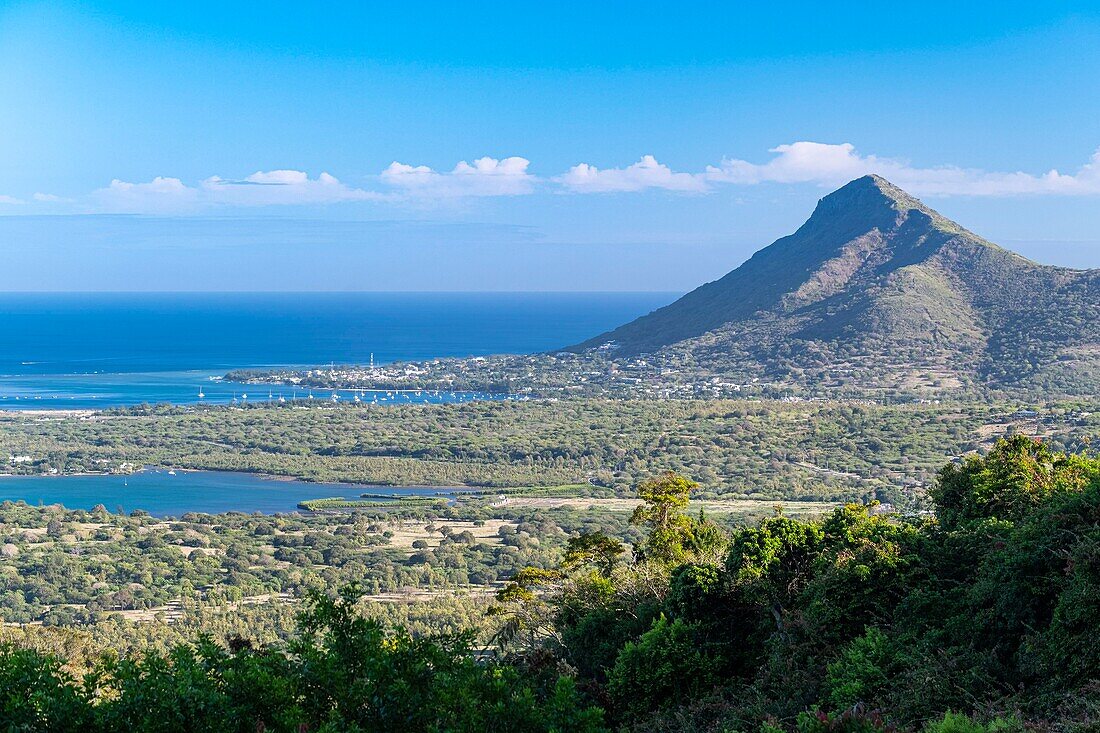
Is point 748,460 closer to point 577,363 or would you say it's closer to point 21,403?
point 577,363

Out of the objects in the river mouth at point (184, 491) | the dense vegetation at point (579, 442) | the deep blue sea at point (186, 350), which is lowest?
the river mouth at point (184, 491)

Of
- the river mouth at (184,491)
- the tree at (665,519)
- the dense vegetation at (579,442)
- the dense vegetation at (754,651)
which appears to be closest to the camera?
the dense vegetation at (754,651)

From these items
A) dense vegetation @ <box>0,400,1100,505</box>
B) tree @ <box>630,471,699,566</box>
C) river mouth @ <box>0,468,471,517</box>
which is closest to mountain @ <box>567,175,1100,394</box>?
dense vegetation @ <box>0,400,1100,505</box>

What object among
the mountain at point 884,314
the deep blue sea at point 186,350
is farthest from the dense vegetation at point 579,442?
the deep blue sea at point 186,350

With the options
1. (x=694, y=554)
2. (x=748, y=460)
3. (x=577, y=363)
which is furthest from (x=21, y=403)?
(x=694, y=554)

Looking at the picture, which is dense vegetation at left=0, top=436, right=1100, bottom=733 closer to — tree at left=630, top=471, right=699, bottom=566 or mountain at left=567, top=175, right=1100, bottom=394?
tree at left=630, top=471, right=699, bottom=566

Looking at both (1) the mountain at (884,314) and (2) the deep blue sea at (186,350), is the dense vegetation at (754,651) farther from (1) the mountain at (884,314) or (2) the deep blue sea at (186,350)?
(2) the deep blue sea at (186,350)

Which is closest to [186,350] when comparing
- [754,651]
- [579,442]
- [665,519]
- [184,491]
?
[579,442]
